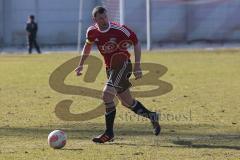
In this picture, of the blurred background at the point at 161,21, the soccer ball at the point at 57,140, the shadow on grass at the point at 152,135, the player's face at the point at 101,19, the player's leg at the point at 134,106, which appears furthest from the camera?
the blurred background at the point at 161,21

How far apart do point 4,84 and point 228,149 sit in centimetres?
1186

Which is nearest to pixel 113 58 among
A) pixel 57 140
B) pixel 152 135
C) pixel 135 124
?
pixel 152 135

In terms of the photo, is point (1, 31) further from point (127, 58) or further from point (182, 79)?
point (127, 58)

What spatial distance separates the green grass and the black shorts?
2.62ft

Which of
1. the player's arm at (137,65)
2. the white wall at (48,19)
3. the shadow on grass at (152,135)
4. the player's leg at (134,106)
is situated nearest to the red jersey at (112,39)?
the player's arm at (137,65)

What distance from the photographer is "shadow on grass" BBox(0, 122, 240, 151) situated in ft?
33.1

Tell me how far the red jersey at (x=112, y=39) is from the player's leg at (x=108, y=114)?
1.36 feet

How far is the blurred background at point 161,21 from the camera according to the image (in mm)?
51688

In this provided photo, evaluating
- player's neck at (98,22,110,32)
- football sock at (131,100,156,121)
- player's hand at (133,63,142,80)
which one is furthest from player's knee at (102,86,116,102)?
player's neck at (98,22,110,32)

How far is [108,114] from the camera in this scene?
34.2 feet

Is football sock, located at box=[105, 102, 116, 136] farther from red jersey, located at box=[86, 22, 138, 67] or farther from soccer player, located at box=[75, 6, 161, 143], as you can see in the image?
red jersey, located at box=[86, 22, 138, 67]

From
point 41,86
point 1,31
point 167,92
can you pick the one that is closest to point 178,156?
point 167,92

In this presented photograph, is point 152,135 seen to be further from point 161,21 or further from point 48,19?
point 48,19

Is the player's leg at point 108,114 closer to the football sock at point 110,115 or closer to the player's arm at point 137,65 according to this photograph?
the football sock at point 110,115
